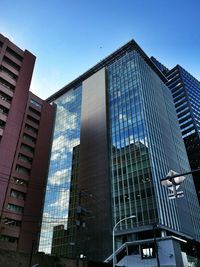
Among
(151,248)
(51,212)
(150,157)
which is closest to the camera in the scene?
(151,248)

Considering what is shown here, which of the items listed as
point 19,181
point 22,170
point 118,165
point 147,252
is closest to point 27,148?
point 22,170

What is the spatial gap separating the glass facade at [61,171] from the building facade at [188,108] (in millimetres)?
60841

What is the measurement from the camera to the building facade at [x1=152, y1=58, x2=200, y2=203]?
424 ft

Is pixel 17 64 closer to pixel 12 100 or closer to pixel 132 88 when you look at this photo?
pixel 12 100

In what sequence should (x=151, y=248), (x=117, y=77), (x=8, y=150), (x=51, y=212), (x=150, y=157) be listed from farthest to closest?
(x=117, y=77)
(x=51, y=212)
(x=150, y=157)
(x=8, y=150)
(x=151, y=248)

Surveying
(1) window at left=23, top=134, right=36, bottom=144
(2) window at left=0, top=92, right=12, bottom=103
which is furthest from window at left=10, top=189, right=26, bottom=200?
(2) window at left=0, top=92, right=12, bottom=103

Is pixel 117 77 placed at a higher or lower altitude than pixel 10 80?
higher

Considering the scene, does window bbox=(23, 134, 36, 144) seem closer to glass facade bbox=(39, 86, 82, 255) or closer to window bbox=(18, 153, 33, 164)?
window bbox=(18, 153, 33, 164)

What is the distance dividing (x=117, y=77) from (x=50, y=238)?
58.0 metres

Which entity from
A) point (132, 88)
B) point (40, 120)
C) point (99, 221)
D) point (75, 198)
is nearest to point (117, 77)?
point (132, 88)

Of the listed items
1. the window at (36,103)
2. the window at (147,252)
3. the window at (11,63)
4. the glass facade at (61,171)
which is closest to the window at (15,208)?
the glass facade at (61,171)

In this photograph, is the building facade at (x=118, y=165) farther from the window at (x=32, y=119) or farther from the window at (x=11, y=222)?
the window at (x=32, y=119)

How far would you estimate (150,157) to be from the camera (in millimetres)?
66062

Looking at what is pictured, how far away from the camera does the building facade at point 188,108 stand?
129250 mm
